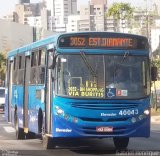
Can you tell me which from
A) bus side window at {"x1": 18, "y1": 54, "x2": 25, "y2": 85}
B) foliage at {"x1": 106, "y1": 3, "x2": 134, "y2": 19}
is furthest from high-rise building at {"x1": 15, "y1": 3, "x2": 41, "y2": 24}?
bus side window at {"x1": 18, "y1": 54, "x2": 25, "y2": 85}

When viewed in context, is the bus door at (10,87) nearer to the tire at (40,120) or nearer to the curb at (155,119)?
the tire at (40,120)

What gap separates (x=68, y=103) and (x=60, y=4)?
551 feet

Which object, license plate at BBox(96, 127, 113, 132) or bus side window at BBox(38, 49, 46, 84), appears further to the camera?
bus side window at BBox(38, 49, 46, 84)

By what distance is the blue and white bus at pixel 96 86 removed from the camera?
13.4 metres

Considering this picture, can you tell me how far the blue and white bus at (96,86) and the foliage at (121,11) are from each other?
28374mm

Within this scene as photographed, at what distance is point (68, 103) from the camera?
43.8 feet

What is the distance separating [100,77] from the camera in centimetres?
1348

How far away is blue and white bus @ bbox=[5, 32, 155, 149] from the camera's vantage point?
13359 mm

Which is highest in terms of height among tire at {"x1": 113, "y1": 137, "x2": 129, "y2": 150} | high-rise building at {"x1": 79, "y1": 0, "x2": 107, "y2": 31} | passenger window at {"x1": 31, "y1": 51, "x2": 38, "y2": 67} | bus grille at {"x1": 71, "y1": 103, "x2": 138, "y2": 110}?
high-rise building at {"x1": 79, "y1": 0, "x2": 107, "y2": 31}

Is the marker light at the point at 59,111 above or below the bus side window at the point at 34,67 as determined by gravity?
below

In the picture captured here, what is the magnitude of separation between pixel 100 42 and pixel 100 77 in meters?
0.97

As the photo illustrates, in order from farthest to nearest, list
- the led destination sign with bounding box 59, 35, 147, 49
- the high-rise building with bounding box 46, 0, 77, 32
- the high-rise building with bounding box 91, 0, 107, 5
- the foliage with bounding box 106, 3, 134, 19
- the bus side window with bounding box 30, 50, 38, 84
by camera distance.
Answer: the high-rise building with bounding box 46, 0, 77, 32
the high-rise building with bounding box 91, 0, 107, 5
the foliage with bounding box 106, 3, 134, 19
the bus side window with bounding box 30, 50, 38, 84
the led destination sign with bounding box 59, 35, 147, 49

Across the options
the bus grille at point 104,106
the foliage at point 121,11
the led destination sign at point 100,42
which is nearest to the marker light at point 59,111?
the bus grille at point 104,106

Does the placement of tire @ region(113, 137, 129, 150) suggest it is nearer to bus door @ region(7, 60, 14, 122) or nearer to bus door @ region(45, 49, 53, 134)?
bus door @ region(45, 49, 53, 134)
